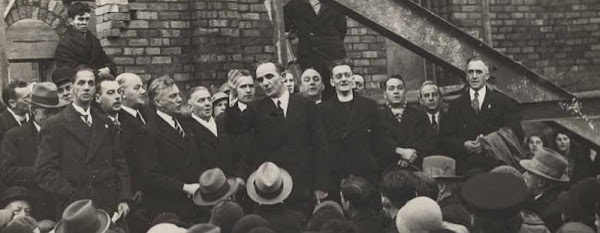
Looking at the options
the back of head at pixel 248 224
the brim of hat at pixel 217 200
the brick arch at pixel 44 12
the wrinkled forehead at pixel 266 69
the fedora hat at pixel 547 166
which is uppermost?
the brick arch at pixel 44 12

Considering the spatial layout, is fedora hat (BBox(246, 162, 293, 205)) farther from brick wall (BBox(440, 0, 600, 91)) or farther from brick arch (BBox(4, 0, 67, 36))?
brick wall (BBox(440, 0, 600, 91))

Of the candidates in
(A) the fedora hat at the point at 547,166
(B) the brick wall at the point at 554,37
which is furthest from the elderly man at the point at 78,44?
(B) the brick wall at the point at 554,37

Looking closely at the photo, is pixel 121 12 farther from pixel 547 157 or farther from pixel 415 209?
pixel 415 209

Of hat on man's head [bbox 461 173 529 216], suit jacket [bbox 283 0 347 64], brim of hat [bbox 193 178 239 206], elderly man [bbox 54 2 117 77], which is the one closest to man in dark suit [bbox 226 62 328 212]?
Answer: brim of hat [bbox 193 178 239 206]

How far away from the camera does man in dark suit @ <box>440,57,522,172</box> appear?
892 centimetres

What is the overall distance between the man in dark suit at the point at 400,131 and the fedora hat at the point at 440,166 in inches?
19.1

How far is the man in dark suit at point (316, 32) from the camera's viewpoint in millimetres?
10688

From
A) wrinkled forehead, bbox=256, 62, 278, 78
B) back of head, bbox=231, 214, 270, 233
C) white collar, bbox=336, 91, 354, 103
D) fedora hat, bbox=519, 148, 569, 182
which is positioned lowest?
back of head, bbox=231, 214, 270, 233

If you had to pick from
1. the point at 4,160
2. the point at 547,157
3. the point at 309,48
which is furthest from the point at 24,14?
the point at 547,157

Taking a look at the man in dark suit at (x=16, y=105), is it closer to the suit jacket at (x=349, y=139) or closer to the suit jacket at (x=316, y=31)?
the suit jacket at (x=349, y=139)

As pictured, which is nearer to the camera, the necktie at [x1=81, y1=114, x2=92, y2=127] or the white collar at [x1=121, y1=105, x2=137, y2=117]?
the necktie at [x1=81, y1=114, x2=92, y2=127]

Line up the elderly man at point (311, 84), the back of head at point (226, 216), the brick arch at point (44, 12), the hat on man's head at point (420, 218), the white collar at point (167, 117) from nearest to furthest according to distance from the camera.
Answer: the hat on man's head at point (420, 218), the back of head at point (226, 216), the white collar at point (167, 117), the elderly man at point (311, 84), the brick arch at point (44, 12)

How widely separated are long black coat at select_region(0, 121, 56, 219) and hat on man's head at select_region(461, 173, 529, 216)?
11.0ft

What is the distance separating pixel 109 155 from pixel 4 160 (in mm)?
816
